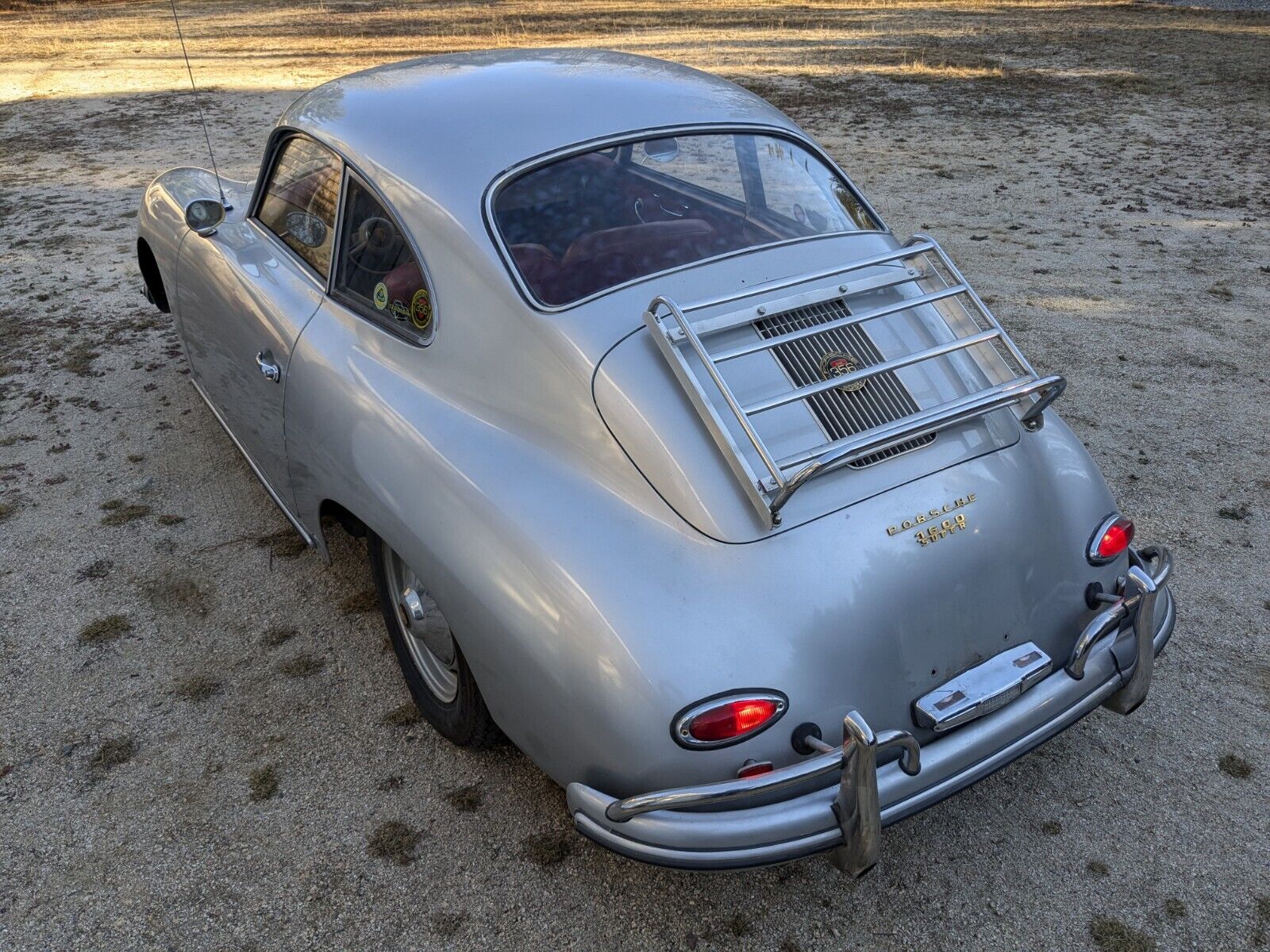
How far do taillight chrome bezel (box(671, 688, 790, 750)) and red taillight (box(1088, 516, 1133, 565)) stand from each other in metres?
1.00

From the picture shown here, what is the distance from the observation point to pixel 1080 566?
256 cm

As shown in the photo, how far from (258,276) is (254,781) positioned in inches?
67.4

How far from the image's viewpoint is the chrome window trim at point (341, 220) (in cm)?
282

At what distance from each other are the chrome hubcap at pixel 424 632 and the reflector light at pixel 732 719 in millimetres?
871

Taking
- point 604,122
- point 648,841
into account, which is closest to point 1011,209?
point 604,122

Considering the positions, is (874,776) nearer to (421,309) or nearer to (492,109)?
(421,309)

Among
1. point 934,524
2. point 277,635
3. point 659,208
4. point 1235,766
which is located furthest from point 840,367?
point 277,635

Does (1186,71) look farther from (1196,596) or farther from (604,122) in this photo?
(604,122)

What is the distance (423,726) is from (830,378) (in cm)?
161

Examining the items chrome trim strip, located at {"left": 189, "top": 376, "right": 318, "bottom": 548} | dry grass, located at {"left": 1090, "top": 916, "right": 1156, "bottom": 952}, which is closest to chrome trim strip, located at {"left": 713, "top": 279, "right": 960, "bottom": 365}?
dry grass, located at {"left": 1090, "top": 916, "right": 1156, "bottom": 952}

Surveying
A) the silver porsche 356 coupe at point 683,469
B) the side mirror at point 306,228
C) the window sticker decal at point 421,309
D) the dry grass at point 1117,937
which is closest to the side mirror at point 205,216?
the side mirror at point 306,228

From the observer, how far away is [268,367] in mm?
3342

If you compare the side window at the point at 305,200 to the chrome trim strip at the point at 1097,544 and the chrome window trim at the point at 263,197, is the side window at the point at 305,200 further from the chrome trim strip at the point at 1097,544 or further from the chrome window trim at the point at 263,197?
the chrome trim strip at the point at 1097,544

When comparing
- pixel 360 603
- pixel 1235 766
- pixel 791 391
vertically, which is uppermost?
pixel 791 391
